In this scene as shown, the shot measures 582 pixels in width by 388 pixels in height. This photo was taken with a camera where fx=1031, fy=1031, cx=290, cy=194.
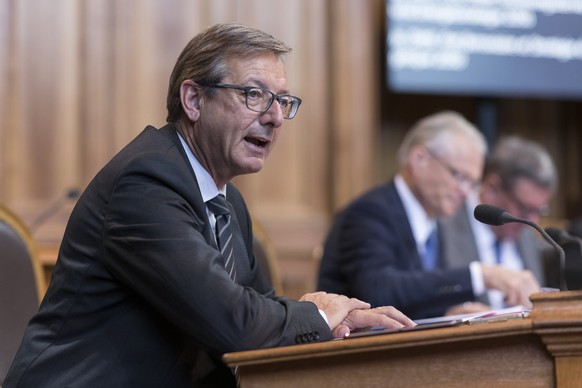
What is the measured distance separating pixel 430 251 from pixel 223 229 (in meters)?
2.10

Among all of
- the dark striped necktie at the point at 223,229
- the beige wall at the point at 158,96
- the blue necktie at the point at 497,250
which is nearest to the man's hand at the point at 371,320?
the dark striped necktie at the point at 223,229

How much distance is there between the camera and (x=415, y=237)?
13.9 feet

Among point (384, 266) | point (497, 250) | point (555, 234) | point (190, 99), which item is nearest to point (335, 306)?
point (190, 99)

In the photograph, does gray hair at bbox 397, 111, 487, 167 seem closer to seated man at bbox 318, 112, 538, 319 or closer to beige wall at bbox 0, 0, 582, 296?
seated man at bbox 318, 112, 538, 319

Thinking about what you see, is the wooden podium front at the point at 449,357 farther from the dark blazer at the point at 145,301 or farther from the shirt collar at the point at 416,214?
the shirt collar at the point at 416,214

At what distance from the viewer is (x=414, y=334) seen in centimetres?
193

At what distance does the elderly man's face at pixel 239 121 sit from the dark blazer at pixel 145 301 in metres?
0.11

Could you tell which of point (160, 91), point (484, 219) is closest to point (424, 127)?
point (160, 91)

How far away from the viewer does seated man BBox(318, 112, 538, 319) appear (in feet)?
12.8

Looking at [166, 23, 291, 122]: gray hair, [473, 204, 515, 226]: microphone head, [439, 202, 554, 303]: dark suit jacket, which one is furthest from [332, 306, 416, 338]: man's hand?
[439, 202, 554, 303]: dark suit jacket

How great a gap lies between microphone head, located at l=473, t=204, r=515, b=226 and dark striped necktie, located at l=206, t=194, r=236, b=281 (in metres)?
0.62

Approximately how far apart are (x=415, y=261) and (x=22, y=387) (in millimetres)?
2183

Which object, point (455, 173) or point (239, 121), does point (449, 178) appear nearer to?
point (455, 173)

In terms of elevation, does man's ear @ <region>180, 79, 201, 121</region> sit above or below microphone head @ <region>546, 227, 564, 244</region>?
above
